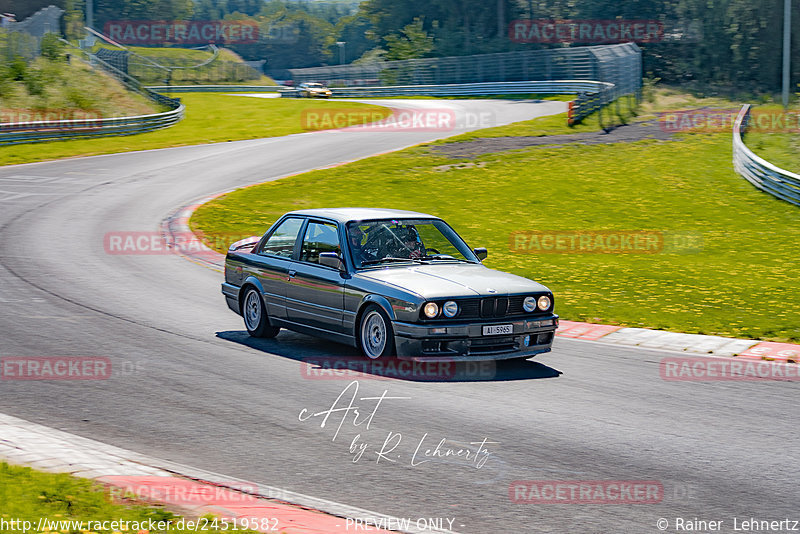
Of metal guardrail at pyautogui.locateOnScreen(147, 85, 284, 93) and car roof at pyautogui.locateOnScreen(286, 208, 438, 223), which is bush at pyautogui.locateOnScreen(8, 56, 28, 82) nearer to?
metal guardrail at pyautogui.locateOnScreen(147, 85, 284, 93)

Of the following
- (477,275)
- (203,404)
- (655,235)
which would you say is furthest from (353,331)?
(655,235)

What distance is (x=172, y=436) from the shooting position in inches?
298

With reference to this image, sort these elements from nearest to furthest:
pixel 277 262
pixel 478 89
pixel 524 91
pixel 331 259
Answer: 1. pixel 331 259
2. pixel 277 262
3. pixel 524 91
4. pixel 478 89

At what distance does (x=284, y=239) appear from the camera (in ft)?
38.0

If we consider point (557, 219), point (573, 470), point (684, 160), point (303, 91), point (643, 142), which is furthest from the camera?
point (303, 91)

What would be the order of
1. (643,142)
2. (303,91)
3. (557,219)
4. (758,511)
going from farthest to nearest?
(303,91) → (643,142) → (557,219) → (758,511)

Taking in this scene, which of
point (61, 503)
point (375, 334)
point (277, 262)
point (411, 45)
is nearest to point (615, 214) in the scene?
point (277, 262)

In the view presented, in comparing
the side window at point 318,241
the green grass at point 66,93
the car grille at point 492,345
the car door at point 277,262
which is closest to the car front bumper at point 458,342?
the car grille at point 492,345

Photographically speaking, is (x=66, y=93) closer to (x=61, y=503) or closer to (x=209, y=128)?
(x=209, y=128)

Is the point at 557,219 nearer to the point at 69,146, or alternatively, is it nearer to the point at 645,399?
the point at 645,399

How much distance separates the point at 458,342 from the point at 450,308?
0.35 m

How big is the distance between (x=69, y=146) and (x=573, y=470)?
→ 1391 inches

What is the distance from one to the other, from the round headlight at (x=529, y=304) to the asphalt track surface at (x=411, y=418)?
0.67 meters
